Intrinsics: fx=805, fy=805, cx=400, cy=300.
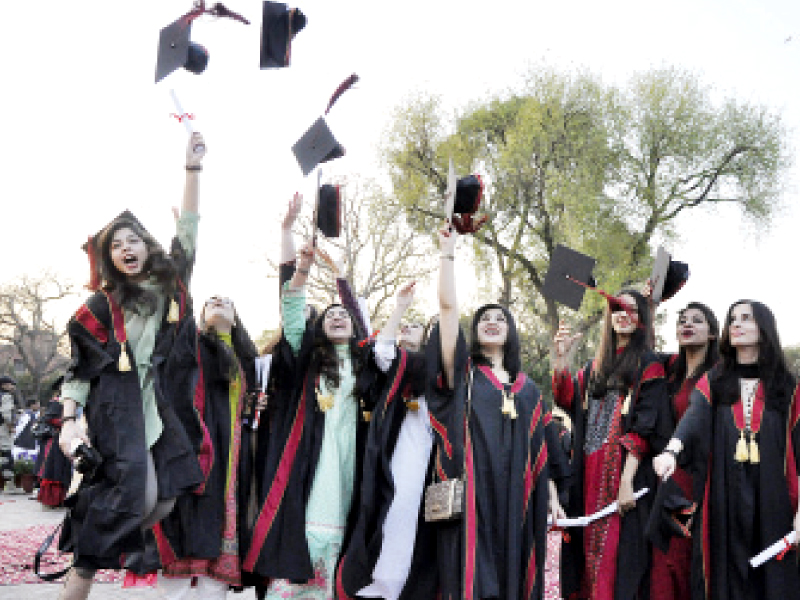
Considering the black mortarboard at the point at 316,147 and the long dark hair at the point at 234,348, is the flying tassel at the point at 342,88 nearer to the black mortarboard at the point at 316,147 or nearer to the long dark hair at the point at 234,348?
the black mortarboard at the point at 316,147

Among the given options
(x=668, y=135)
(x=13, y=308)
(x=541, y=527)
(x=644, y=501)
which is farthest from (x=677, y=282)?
(x=13, y=308)

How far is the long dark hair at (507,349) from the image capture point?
468 cm

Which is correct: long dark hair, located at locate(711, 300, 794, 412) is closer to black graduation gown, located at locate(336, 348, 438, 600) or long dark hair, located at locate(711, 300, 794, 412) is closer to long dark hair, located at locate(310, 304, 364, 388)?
black graduation gown, located at locate(336, 348, 438, 600)

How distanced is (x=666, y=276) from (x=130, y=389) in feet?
11.9

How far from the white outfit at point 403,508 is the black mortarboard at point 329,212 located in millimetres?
1244

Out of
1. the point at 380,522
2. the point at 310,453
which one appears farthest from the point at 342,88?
the point at 380,522

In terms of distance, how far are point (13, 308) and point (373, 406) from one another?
1874 inches

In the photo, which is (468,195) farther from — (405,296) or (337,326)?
(337,326)

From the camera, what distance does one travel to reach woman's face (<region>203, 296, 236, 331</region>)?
5.12 meters

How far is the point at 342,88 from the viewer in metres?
5.34

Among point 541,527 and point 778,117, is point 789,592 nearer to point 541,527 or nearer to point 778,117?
point 541,527

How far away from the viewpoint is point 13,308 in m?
47.0

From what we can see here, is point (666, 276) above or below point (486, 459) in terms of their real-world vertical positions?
above

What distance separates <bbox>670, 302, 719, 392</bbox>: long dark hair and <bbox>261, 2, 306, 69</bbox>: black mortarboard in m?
3.19
